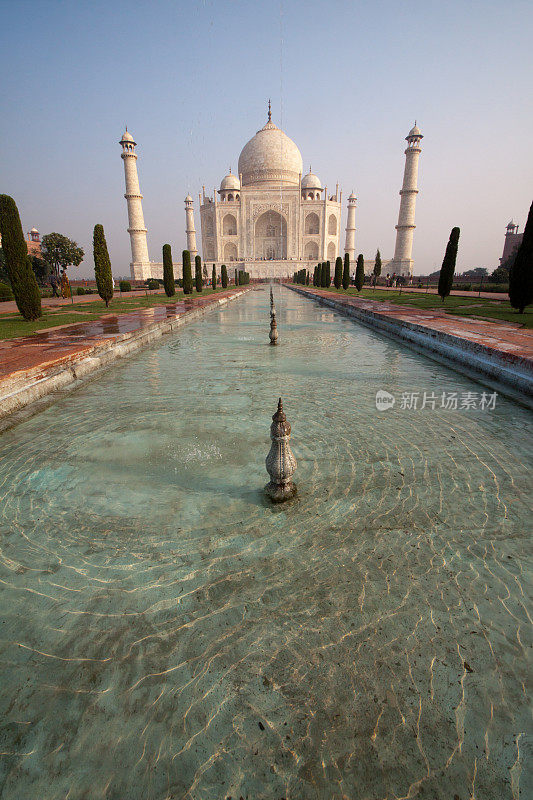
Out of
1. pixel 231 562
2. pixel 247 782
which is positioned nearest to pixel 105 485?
pixel 231 562

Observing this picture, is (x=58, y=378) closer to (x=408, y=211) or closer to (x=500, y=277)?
(x=500, y=277)

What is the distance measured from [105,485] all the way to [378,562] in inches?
65.5

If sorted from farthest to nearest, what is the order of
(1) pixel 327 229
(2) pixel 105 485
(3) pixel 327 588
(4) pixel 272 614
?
(1) pixel 327 229, (2) pixel 105 485, (3) pixel 327 588, (4) pixel 272 614

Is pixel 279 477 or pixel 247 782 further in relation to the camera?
pixel 279 477

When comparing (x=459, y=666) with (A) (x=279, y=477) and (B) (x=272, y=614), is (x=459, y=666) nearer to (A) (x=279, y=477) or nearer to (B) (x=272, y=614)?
(B) (x=272, y=614)

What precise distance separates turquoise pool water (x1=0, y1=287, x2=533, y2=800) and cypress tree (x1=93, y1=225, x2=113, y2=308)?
11.8m

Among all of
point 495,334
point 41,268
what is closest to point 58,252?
point 41,268

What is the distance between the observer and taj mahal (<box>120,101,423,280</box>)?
46281 mm

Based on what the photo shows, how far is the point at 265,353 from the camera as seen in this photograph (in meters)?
6.43

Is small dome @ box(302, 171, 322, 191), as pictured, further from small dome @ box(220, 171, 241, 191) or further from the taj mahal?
small dome @ box(220, 171, 241, 191)

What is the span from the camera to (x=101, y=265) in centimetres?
1354

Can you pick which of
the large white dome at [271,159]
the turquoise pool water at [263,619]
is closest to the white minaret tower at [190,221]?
the large white dome at [271,159]

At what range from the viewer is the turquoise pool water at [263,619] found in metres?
1.06

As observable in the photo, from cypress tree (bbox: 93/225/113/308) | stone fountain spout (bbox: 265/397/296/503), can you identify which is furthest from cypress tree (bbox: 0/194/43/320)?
stone fountain spout (bbox: 265/397/296/503)
